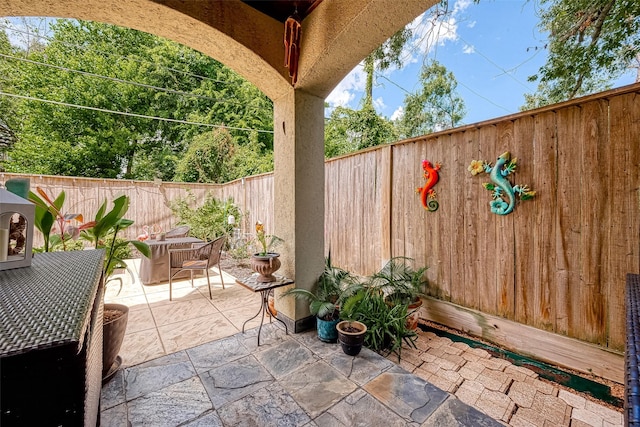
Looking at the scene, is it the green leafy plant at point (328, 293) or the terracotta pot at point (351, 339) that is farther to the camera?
the green leafy plant at point (328, 293)

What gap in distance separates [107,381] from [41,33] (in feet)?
39.0

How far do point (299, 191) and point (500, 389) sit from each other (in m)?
2.21

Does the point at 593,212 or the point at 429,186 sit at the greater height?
the point at 429,186

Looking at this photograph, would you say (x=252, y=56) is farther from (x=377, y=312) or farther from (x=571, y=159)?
(x=571, y=159)

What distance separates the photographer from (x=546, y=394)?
67.7 inches

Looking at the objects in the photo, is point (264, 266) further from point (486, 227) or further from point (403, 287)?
point (486, 227)

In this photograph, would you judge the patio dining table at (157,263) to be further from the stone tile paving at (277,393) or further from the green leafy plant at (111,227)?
the stone tile paving at (277,393)

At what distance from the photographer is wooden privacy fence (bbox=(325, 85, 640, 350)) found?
1777 millimetres

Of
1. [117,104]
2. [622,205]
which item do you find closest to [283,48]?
[622,205]

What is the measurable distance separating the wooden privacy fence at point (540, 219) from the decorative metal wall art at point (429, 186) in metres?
0.06

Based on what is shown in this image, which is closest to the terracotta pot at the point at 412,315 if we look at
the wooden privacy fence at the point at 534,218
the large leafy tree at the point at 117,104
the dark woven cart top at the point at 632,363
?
the wooden privacy fence at the point at 534,218

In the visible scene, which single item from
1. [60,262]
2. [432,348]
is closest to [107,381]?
[60,262]

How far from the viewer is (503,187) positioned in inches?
88.9

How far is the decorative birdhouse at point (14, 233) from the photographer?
986mm
